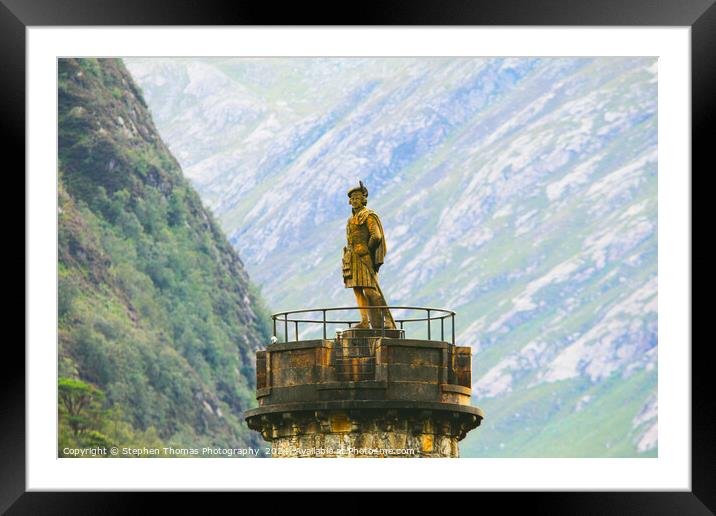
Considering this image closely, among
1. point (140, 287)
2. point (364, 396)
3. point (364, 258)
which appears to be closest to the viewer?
point (364, 396)

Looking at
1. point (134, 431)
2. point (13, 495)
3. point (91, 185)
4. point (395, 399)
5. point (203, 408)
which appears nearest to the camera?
point (13, 495)

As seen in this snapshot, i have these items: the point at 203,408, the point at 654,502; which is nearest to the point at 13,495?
the point at 654,502

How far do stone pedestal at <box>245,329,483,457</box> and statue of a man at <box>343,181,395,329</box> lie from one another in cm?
76

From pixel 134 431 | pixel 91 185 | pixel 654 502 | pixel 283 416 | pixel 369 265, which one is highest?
pixel 91 185

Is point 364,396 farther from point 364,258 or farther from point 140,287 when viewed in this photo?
point 140,287

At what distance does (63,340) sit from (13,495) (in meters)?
81.7

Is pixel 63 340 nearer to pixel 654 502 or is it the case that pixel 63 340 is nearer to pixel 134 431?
pixel 134 431

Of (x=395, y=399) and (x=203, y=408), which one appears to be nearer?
(x=395, y=399)

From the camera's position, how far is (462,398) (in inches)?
1213

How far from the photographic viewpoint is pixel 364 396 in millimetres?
30031

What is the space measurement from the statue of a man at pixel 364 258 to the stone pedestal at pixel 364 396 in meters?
0.76

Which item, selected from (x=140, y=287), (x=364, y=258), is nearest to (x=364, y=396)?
(x=364, y=258)

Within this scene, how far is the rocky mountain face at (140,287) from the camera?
350ft

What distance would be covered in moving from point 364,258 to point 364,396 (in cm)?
249
